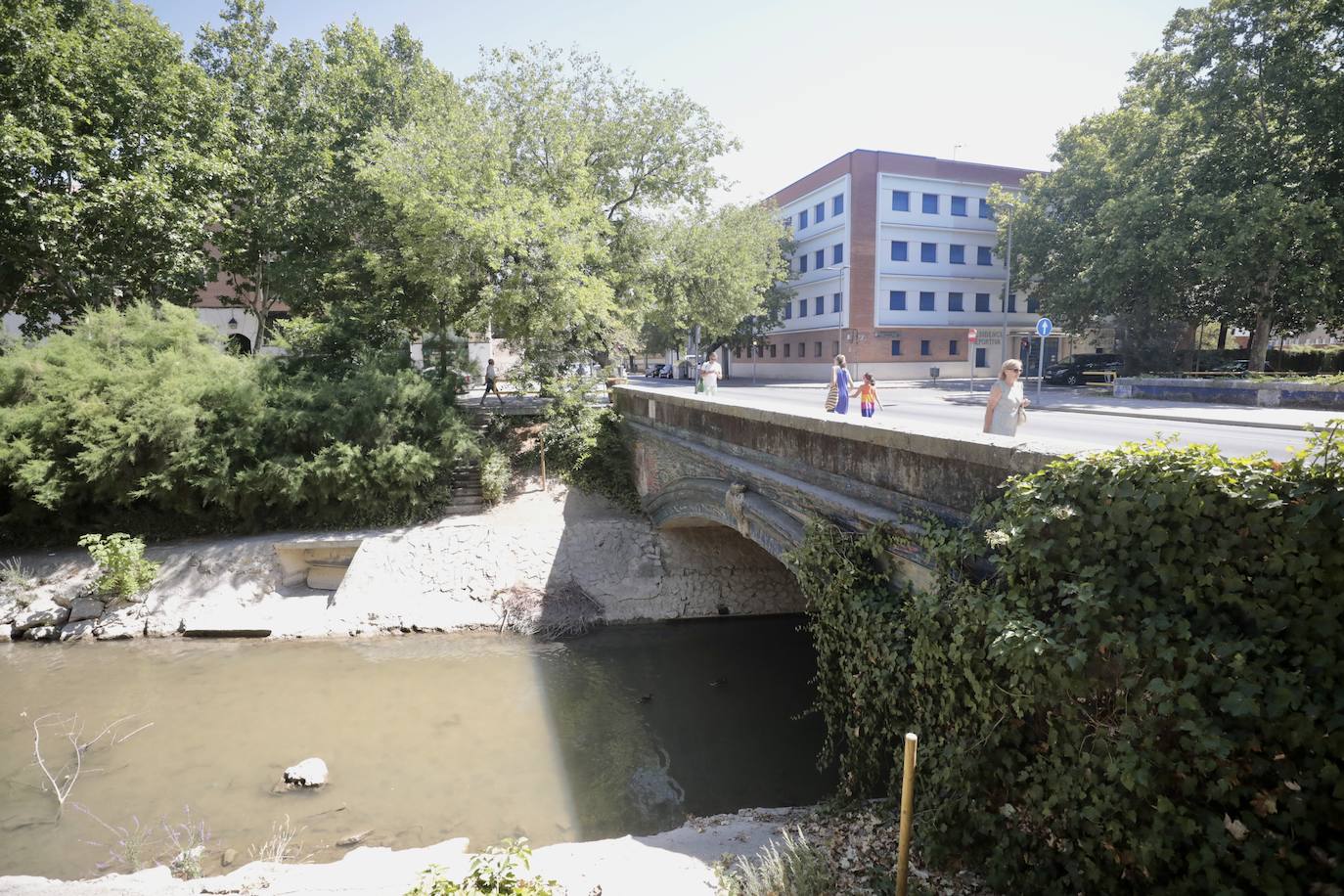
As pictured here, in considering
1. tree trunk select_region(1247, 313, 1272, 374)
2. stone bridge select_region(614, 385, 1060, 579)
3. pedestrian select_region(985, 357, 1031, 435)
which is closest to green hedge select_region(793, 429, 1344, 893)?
stone bridge select_region(614, 385, 1060, 579)

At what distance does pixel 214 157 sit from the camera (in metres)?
18.3

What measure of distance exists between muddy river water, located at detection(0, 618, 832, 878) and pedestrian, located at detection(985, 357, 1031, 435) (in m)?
4.74

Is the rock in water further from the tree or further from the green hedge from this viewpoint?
the tree

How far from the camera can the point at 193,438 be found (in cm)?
1420

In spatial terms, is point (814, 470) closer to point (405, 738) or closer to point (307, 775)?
point (405, 738)

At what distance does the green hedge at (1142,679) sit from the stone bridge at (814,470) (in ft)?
1.29

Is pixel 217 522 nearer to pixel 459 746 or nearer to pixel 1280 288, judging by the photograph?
pixel 459 746

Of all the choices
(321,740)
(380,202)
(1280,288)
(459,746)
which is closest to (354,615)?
(321,740)

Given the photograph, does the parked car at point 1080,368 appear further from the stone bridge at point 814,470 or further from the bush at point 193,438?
the bush at point 193,438

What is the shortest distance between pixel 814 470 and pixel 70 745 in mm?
10730

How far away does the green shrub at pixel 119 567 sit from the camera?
13336 mm

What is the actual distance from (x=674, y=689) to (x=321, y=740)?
525cm

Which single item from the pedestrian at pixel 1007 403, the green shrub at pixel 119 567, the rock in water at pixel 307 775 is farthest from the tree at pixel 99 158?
the pedestrian at pixel 1007 403

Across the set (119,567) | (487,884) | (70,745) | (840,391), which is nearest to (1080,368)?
(840,391)
